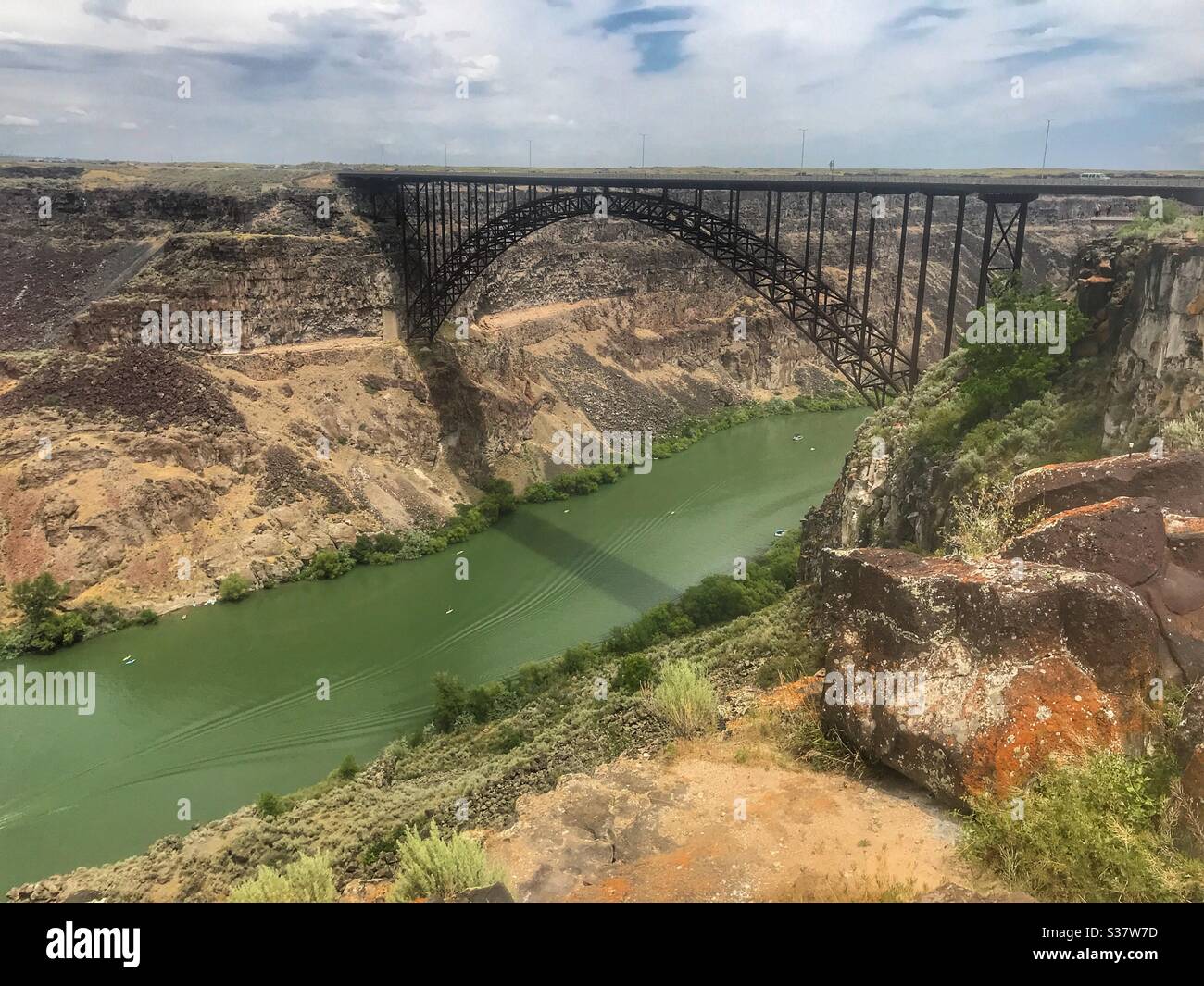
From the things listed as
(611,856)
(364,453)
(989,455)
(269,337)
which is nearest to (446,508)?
(364,453)

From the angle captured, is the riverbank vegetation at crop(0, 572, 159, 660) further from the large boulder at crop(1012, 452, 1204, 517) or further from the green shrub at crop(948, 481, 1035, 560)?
the large boulder at crop(1012, 452, 1204, 517)

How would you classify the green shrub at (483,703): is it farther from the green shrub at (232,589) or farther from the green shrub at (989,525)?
the green shrub at (989,525)

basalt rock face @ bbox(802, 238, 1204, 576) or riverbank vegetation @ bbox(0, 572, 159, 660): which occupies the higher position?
basalt rock face @ bbox(802, 238, 1204, 576)

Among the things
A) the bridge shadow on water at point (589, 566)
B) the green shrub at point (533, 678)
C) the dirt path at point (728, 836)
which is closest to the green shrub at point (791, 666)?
the dirt path at point (728, 836)

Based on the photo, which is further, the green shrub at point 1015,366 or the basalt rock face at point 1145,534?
the green shrub at point 1015,366

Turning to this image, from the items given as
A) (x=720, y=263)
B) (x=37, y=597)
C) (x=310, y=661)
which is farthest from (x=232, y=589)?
(x=720, y=263)

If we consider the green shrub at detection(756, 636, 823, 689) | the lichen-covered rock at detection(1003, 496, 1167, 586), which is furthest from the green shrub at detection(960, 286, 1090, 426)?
the lichen-covered rock at detection(1003, 496, 1167, 586)
